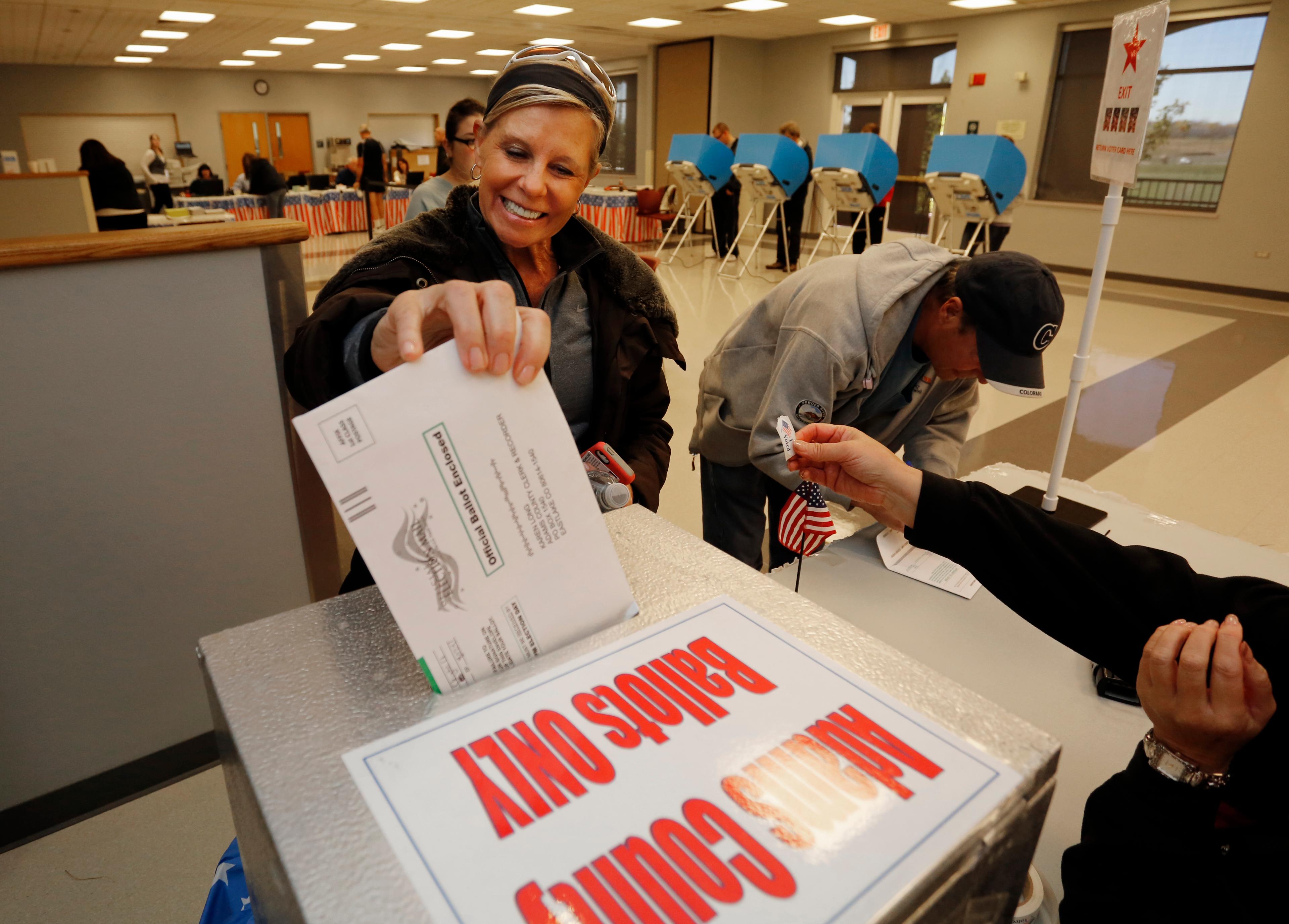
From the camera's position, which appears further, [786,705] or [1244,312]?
[1244,312]

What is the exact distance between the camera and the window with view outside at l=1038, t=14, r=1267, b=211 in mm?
7691

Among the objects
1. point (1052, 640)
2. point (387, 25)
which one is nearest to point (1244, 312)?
point (1052, 640)

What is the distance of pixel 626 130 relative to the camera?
15258mm

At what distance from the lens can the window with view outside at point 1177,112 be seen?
769 cm

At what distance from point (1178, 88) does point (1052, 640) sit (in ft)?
31.0

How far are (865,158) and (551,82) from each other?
7.32 m

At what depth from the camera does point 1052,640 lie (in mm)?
1270

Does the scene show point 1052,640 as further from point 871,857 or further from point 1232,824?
point 871,857

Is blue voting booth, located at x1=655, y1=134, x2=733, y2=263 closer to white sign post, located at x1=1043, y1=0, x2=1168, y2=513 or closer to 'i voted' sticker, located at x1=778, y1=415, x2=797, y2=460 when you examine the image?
white sign post, located at x1=1043, y1=0, x2=1168, y2=513

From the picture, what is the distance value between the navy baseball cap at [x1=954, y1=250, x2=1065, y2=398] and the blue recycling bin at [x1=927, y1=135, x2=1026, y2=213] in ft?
21.0

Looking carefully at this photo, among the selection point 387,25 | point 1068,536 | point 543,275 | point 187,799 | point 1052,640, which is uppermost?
point 387,25

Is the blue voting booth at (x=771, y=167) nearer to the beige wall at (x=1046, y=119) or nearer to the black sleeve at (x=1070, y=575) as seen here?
the beige wall at (x=1046, y=119)

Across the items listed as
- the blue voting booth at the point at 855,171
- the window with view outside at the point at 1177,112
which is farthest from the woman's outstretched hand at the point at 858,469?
the window with view outside at the point at 1177,112

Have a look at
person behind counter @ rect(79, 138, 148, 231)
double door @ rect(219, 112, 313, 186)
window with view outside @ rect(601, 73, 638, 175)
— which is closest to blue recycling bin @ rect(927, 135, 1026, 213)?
person behind counter @ rect(79, 138, 148, 231)
